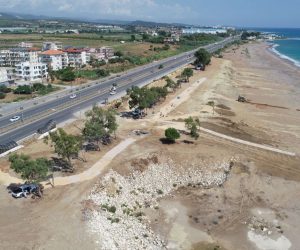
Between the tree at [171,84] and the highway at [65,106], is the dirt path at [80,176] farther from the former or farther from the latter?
the tree at [171,84]

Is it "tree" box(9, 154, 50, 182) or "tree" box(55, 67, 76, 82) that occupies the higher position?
"tree" box(9, 154, 50, 182)

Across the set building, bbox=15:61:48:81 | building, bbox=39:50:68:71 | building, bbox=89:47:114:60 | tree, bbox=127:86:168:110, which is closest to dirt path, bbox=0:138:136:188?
tree, bbox=127:86:168:110

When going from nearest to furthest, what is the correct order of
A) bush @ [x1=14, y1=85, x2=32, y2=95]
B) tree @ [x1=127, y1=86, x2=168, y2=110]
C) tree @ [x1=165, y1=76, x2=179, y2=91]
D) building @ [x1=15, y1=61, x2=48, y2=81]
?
tree @ [x1=127, y1=86, x2=168, y2=110], bush @ [x1=14, y1=85, x2=32, y2=95], tree @ [x1=165, y1=76, x2=179, y2=91], building @ [x1=15, y1=61, x2=48, y2=81]

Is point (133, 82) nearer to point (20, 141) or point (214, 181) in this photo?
point (20, 141)

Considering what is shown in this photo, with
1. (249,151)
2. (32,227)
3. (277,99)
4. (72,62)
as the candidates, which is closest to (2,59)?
(72,62)

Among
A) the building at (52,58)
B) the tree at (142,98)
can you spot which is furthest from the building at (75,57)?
the tree at (142,98)

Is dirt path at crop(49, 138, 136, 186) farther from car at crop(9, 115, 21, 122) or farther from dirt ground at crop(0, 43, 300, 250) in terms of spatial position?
car at crop(9, 115, 21, 122)

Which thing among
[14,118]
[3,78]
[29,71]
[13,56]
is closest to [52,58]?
[29,71]
